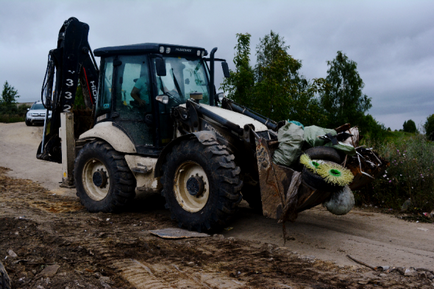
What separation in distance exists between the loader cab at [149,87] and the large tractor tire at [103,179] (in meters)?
0.45

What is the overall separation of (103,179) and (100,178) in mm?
61

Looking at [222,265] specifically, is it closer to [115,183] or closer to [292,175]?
[292,175]

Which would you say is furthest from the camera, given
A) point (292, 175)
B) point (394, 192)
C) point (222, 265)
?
point (394, 192)

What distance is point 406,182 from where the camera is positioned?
808 cm

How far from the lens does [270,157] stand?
5.40 metres

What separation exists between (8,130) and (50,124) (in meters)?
14.9

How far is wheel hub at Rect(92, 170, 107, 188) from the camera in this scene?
24.2ft

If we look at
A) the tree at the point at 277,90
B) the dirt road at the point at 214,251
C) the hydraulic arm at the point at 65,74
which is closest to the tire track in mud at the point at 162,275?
the dirt road at the point at 214,251

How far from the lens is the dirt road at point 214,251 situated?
14.0 feet

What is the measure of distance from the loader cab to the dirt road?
4.78 feet

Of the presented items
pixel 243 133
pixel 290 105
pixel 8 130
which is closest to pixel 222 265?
pixel 243 133

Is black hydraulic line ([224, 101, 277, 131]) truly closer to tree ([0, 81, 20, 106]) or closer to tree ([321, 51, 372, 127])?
tree ([321, 51, 372, 127])

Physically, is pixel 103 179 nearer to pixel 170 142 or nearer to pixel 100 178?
pixel 100 178

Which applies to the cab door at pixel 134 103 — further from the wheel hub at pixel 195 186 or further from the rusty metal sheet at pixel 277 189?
the rusty metal sheet at pixel 277 189
